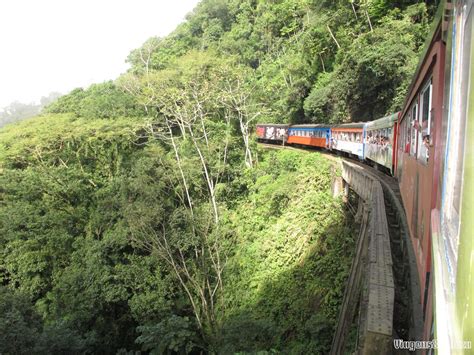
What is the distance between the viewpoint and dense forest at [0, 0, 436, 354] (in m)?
11.0

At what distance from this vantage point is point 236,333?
32.7 feet

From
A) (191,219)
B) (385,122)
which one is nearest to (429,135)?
(385,122)

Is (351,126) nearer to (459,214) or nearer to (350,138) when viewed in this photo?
(350,138)

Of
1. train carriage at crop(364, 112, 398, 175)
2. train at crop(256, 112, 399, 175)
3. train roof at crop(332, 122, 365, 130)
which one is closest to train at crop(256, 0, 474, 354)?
train carriage at crop(364, 112, 398, 175)

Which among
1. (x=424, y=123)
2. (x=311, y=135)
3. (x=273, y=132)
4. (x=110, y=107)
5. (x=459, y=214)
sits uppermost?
(x=110, y=107)

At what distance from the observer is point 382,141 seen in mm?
11477

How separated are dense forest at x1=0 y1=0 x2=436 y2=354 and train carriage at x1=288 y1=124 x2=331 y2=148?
1.62 m

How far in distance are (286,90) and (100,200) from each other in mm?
17984

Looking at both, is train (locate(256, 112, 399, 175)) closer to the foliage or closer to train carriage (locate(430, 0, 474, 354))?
train carriage (locate(430, 0, 474, 354))

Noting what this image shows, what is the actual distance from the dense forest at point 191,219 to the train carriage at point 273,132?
298 centimetres

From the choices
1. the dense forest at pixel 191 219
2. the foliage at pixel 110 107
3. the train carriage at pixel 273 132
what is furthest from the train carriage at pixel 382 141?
the foliage at pixel 110 107

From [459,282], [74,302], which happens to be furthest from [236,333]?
[459,282]

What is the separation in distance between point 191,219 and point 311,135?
10.4m

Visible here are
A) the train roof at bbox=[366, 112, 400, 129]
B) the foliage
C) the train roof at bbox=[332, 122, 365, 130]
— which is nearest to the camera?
the train roof at bbox=[366, 112, 400, 129]
